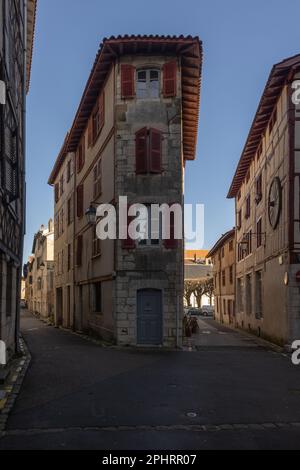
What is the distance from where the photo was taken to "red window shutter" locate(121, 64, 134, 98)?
2023 centimetres

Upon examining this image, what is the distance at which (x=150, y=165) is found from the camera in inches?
774

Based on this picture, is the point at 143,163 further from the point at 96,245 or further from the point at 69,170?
the point at 69,170

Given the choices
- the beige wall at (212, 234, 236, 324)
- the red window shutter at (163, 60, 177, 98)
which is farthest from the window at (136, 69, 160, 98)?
the beige wall at (212, 234, 236, 324)

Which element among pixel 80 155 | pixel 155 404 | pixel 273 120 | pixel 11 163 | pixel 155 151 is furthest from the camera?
pixel 80 155

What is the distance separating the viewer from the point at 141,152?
65.4ft

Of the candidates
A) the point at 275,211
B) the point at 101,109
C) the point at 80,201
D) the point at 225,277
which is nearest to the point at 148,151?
the point at 101,109

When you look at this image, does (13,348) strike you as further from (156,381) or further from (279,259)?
(279,259)

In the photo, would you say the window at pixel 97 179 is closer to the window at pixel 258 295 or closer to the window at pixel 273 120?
the window at pixel 273 120

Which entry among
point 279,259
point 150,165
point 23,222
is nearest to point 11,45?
point 23,222

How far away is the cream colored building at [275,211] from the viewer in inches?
732

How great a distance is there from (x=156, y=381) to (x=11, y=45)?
890cm

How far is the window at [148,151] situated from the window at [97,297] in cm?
569

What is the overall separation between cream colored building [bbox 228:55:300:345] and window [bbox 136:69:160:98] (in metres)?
4.02

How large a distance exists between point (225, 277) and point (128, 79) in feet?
80.5
